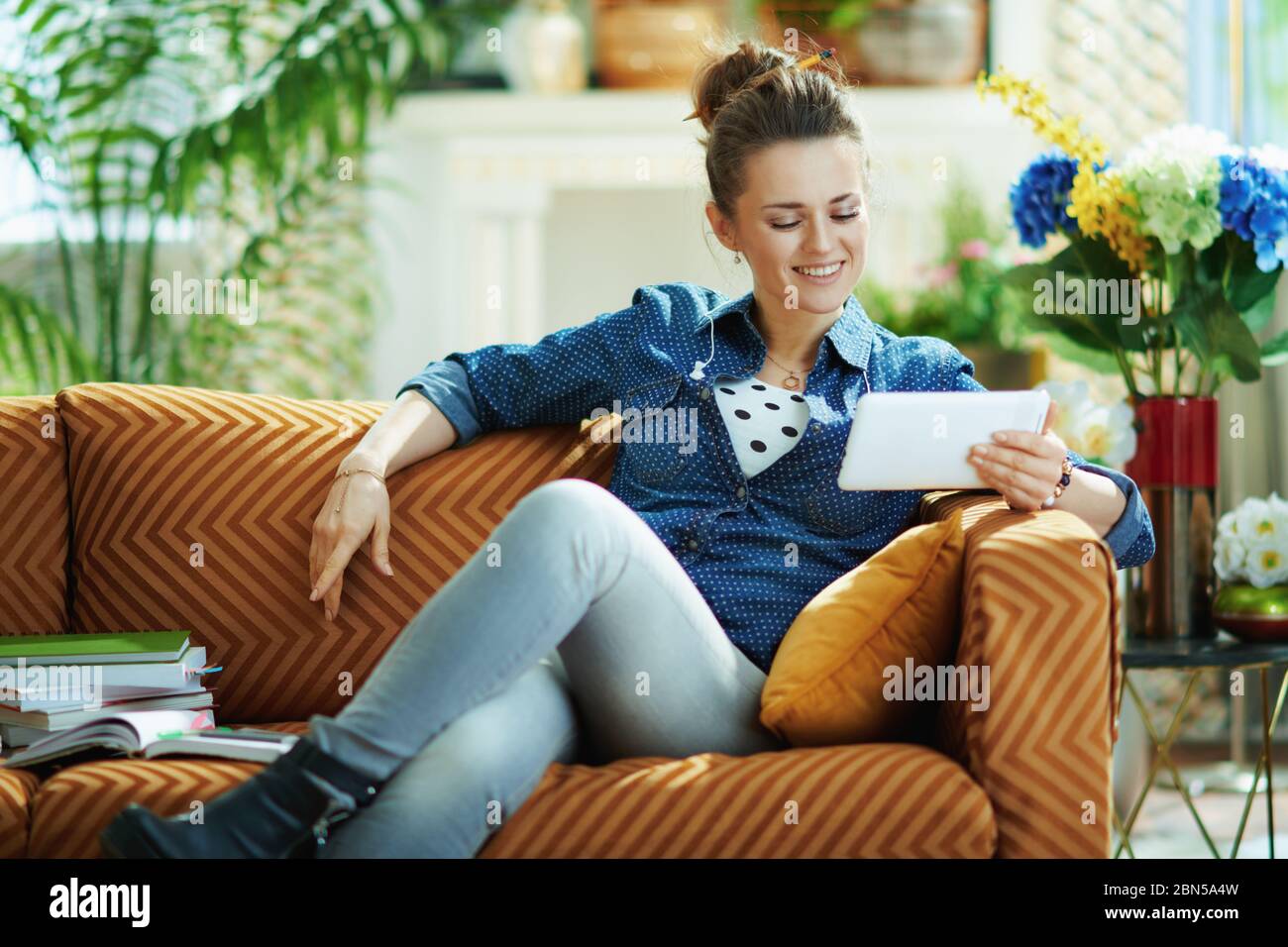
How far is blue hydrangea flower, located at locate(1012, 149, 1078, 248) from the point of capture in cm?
217

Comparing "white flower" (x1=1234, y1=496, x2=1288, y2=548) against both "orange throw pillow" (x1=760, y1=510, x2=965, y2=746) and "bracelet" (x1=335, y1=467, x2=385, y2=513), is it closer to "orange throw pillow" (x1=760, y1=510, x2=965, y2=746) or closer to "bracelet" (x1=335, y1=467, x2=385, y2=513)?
"orange throw pillow" (x1=760, y1=510, x2=965, y2=746)

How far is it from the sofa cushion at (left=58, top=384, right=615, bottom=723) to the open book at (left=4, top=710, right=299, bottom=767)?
198mm

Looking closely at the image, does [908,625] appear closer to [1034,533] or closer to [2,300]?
[1034,533]

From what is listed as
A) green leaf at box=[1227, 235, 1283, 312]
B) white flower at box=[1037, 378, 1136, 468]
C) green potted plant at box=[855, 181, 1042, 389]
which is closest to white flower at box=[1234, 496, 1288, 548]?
white flower at box=[1037, 378, 1136, 468]

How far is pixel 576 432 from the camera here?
2.00 meters

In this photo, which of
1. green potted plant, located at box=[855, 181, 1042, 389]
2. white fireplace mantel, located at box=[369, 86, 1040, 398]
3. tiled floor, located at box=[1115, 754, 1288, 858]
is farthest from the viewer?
white fireplace mantel, located at box=[369, 86, 1040, 398]

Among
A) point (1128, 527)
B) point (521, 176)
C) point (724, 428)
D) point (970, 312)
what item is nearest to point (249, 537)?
point (724, 428)

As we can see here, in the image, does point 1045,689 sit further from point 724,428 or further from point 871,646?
point 724,428

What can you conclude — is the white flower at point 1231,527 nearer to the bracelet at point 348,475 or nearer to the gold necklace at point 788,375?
the gold necklace at point 788,375

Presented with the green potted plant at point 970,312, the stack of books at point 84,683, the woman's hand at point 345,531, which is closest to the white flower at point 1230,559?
the woman's hand at point 345,531

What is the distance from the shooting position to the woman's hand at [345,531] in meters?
1.80

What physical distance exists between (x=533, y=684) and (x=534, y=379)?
0.52 meters

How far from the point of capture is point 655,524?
5.91 ft
